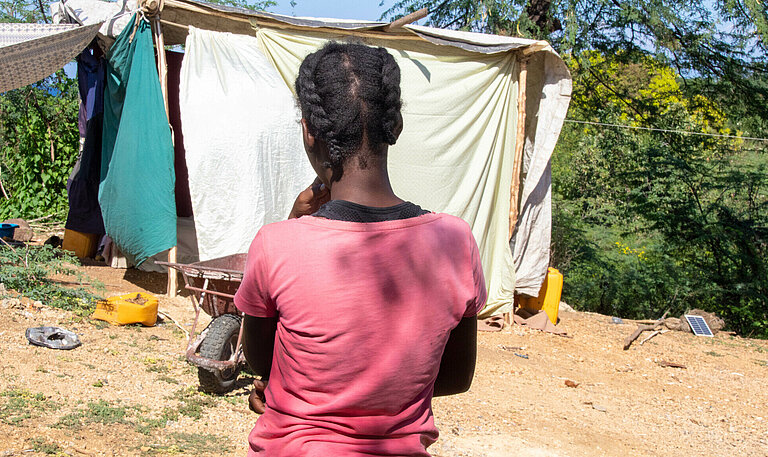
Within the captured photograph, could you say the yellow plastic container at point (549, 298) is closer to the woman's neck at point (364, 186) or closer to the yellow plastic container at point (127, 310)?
the yellow plastic container at point (127, 310)

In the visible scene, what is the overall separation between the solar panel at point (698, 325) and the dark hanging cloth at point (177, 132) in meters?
6.27

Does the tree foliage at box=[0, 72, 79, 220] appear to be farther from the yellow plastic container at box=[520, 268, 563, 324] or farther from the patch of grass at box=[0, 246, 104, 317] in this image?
the yellow plastic container at box=[520, 268, 563, 324]

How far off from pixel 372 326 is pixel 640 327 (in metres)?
7.39

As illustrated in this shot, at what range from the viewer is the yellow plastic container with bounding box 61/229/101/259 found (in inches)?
301

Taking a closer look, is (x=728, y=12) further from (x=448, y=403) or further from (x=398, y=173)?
(x=448, y=403)

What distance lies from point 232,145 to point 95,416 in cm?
294

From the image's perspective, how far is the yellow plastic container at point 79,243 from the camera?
7652 mm

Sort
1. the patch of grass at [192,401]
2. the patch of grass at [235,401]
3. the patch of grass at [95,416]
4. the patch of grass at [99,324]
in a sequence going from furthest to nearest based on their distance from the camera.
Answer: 1. the patch of grass at [99,324]
2. the patch of grass at [235,401]
3. the patch of grass at [192,401]
4. the patch of grass at [95,416]

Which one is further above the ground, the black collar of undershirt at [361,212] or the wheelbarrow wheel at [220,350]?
the black collar of undershirt at [361,212]

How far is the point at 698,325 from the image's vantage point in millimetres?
8367

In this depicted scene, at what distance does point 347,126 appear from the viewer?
4.27 ft

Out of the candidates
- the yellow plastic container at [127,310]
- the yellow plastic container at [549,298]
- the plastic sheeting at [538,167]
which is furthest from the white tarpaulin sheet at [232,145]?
the yellow plastic container at [549,298]

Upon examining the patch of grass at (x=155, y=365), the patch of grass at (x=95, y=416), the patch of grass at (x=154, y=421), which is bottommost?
the patch of grass at (x=155, y=365)

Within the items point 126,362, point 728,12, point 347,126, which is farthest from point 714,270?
point 347,126
